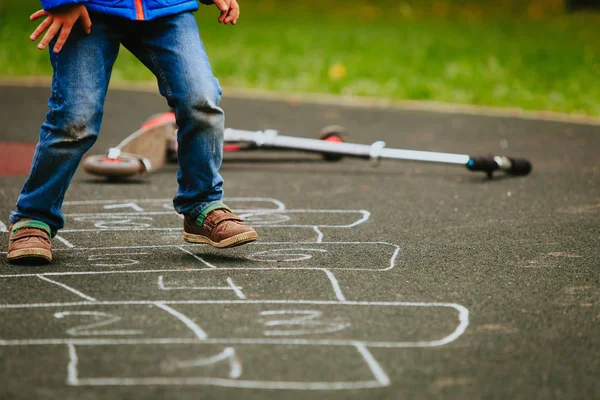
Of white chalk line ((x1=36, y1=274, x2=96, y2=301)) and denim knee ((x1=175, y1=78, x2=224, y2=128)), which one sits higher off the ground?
denim knee ((x1=175, y1=78, x2=224, y2=128))

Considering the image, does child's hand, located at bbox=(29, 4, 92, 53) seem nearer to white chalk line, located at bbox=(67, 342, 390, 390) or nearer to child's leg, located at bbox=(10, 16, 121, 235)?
child's leg, located at bbox=(10, 16, 121, 235)

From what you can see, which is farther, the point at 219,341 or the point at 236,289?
the point at 236,289

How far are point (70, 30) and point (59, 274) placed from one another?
0.84m

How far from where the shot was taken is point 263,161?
654cm

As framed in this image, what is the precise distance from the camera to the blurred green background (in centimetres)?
980

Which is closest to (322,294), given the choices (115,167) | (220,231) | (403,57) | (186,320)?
(186,320)

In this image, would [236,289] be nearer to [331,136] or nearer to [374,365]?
[374,365]

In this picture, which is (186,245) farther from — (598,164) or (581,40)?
(581,40)

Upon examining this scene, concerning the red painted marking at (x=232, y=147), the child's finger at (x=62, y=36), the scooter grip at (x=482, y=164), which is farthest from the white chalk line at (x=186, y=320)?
the red painted marking at (x=232, y=147)

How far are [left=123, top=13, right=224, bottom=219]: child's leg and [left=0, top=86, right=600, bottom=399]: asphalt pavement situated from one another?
1.25 ft

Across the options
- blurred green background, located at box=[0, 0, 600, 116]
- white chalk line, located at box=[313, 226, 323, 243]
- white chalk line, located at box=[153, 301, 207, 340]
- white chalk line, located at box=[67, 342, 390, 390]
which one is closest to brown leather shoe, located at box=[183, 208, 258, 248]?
white chalk line, located at box=[313, 226, 323, 243]

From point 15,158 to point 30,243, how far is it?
117 inches

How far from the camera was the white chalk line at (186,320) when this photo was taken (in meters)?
2.88

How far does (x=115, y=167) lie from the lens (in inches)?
221
